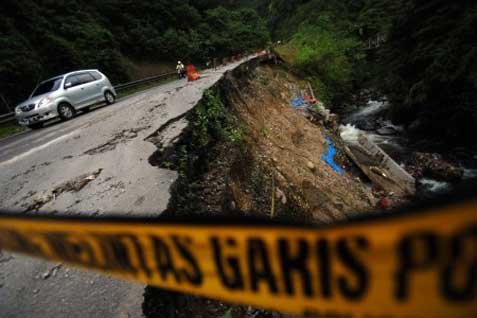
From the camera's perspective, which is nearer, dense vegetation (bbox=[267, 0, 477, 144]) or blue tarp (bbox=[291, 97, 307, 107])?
dense vegetation (bbox=[267, 0, 477, 144])

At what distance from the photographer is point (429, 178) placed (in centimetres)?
1239

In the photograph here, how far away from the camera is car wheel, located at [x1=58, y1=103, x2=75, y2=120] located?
9836mm

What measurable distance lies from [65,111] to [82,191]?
742 cm

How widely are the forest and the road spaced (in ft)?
41.0

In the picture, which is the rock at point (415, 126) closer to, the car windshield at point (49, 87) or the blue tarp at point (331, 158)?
the blue tarp at point (331, 158)

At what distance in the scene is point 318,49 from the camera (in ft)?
87.6

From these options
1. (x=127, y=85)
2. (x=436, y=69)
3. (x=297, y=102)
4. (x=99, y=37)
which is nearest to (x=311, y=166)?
(x=297, y=102)

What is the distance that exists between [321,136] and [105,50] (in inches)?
738

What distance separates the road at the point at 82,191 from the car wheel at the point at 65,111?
2906mm

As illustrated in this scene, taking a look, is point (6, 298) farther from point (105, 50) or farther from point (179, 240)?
point (105, 50)

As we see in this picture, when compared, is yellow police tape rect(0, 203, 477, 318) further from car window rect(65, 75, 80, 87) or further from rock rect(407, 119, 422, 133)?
rock rect(407, 119, 422, 133)

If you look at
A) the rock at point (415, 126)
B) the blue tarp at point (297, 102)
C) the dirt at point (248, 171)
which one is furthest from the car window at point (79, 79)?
the rock at point (415, 126)

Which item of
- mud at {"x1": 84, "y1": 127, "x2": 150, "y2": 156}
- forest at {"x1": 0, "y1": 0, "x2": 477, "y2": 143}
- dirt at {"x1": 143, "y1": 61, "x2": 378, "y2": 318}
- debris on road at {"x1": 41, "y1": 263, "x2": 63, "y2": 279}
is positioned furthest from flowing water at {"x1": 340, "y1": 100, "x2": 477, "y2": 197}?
debris on road at {"x1": 41, "y1": 263, "x2": 63, "y2": 279}

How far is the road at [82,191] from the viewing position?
2.43m
